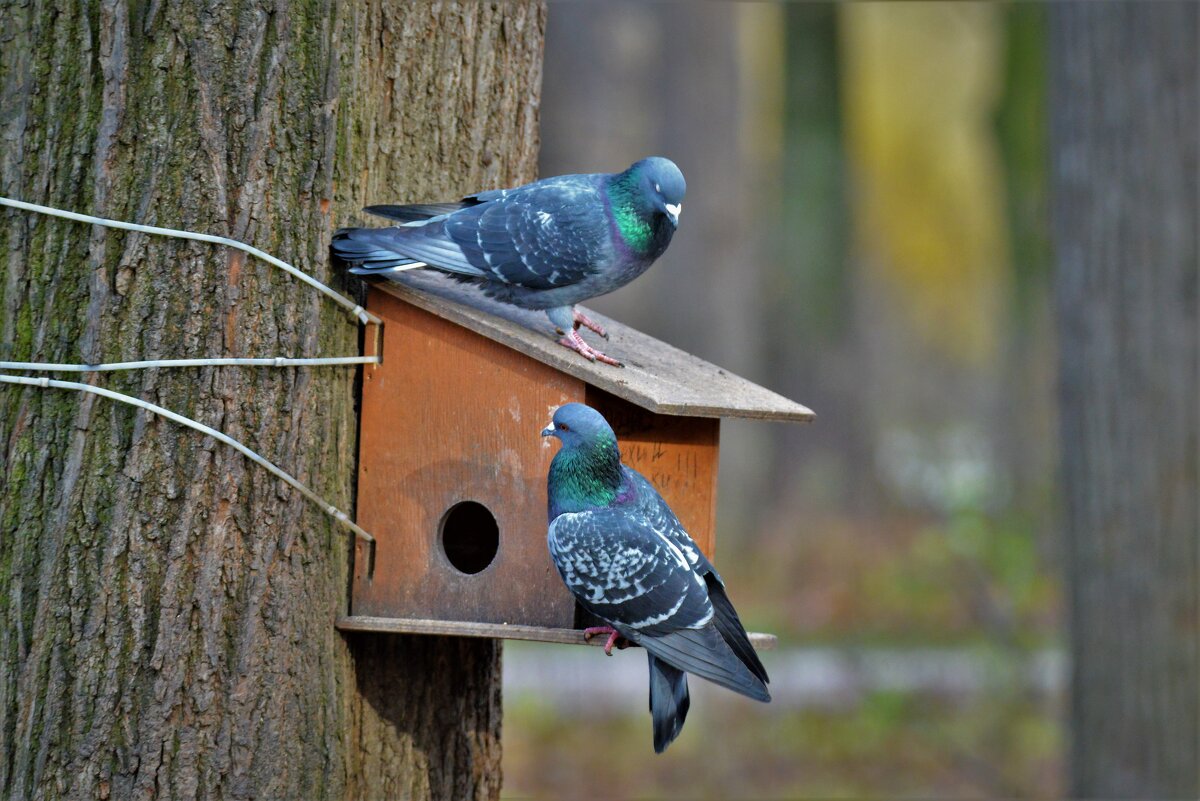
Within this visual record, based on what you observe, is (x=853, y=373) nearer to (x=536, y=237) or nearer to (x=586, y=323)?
(x=586, y=323)

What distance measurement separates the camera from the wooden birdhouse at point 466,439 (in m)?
2.90

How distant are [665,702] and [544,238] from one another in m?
1.11

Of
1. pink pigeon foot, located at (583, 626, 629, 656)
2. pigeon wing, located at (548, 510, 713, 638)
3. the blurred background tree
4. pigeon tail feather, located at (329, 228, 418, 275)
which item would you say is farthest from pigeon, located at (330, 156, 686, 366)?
the blurred background tree

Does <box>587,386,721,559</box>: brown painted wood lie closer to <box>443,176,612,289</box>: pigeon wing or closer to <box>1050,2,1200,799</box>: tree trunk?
Answer: <box>443,176,612,289</box>: pigeon wing

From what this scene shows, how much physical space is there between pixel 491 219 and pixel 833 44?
16.5 metres

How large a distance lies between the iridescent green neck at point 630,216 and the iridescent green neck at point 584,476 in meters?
0.55

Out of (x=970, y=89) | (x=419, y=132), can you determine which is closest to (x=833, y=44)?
(x=970, y=89)

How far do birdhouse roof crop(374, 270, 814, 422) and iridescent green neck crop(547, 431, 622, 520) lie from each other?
0.14m

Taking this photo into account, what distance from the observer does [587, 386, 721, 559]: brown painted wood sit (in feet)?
10.4

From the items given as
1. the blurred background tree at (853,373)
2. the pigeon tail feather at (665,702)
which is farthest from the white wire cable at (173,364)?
the blurred background tree at (853,373)

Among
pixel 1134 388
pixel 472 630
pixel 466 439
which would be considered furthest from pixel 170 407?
pixel 1134 388

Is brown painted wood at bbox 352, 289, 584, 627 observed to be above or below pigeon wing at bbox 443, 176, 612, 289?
below

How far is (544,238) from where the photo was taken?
9.71 ft

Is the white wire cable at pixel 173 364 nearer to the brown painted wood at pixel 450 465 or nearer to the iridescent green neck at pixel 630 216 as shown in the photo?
the brown painted wood at pixel 450 465
